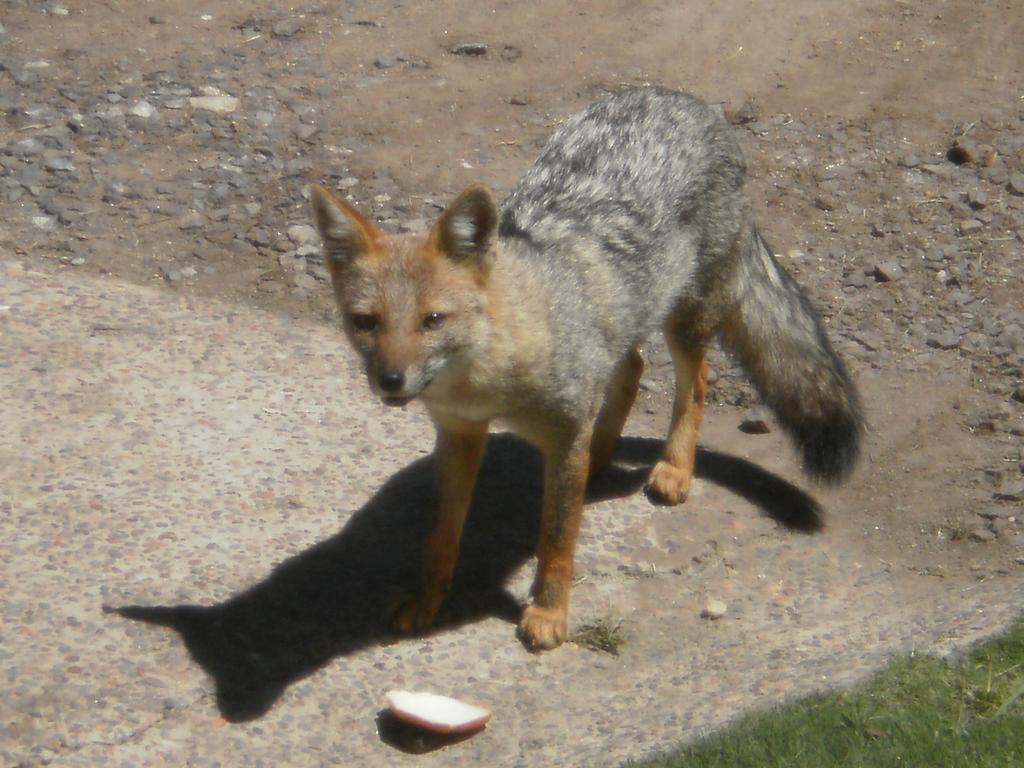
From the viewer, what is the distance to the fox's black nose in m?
4.14

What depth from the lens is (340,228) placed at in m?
4.40

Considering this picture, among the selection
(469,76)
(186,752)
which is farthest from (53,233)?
(186,752)

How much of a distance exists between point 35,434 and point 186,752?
1.93 meters

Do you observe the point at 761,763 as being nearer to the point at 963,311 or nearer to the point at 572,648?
the point at 572,648

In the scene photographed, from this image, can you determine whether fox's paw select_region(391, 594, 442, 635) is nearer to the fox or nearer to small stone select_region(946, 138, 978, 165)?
the fox

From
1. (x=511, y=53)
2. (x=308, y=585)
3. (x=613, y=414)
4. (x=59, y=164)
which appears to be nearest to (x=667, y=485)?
(x=613, y=414)

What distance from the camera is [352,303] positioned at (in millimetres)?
4387

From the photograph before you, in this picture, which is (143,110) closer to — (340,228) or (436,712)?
(340,228)

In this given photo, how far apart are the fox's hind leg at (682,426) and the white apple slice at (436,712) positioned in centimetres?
167

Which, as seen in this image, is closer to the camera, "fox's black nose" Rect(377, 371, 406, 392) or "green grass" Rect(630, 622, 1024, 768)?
"green grass" Rect(630, 622, 1024, 768)

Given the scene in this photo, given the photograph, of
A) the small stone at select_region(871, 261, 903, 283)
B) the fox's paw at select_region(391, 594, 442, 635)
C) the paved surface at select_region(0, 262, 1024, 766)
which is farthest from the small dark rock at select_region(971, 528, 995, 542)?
the fox's paw at select_region(391, 594, 442, 635)

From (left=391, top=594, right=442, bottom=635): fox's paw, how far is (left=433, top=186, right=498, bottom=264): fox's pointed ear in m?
1.34

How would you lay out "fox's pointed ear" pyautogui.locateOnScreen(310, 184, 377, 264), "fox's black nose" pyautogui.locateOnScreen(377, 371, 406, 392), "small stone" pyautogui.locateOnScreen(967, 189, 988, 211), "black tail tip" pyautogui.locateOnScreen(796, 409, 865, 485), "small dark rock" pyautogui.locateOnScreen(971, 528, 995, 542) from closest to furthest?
"fox's black nose" pyautogui.locateOnScreen(377, 371, 406, 392)
"fox's pointed ear" pyautogui.locateOnScreen(310, 184, 377, 264)
"small dark rock" pyautogui.locateOnScreen(971, 528, 995, 542)
"black tail tip" pyautogui.locateOnScreen(796, 409, 865, 485)
"small stone" pyautogui.locateOnScreen(967, 189, 988, 211)

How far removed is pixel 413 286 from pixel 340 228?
33cm
